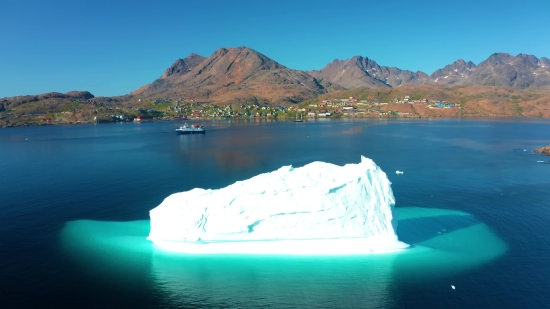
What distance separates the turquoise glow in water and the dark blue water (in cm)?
19

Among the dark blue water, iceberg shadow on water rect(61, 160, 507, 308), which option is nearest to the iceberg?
iceberg shadow on water rect(61, 160, 507, 308)

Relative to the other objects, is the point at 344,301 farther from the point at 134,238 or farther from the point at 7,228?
the point at 7,228

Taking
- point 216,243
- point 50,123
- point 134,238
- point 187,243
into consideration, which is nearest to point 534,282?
point 216,243

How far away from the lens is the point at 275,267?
2386 centimetres

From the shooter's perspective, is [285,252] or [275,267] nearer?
[275,267]

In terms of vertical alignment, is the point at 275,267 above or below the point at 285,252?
below

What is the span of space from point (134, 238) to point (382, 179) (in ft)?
67.0

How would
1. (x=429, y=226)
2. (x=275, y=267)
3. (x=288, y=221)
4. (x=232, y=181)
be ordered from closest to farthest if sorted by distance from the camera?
(x=275, y=267), (x=288, y=221), (x=429, y=226), (x=232, y=181)

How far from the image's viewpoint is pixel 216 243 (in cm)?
2631

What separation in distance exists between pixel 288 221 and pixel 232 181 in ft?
82.0

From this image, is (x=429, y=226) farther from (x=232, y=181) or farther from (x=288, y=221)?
(x=232, y=181)

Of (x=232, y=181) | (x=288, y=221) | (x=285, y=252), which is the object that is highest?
(x=288, y=221)

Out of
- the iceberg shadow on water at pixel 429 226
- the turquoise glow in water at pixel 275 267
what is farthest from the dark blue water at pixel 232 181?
the iceberg shadow on water at pixel 429 226

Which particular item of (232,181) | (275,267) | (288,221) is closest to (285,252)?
(275,267)
